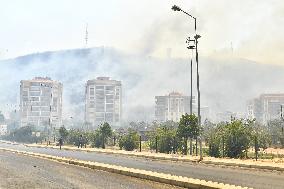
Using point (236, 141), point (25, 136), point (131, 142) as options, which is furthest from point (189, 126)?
point (25, 136)

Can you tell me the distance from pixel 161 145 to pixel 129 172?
34.6 metres

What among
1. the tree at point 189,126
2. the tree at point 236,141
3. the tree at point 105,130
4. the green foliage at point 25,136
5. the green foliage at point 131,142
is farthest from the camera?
the green foliage at point 25,136

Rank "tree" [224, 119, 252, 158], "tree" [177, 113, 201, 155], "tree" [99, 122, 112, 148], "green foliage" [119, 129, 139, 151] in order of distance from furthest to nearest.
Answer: "tree" [99, 122, 112, 148]
"green foliage" [119, 129, 139, 151]
"tree" [177, 113, 201, 155]
"tree" [224, 119, 252, 158]

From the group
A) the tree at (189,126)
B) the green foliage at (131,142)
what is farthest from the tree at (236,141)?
the green foliage at (131,142)

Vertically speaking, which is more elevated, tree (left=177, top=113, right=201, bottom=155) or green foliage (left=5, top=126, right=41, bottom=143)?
tree (left=177, top=113, right=201, bottom=155)

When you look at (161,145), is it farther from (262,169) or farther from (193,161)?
(262,169)

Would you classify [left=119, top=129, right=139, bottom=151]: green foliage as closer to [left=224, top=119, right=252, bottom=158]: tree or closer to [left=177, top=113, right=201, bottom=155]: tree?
[left=177, top=113, right=201, bottom=155]: tree

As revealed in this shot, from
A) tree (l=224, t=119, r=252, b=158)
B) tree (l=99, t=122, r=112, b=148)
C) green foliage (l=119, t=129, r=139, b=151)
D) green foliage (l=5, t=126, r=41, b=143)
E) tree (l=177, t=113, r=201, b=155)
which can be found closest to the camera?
tree (l=224, t=119, r=252, b=158)

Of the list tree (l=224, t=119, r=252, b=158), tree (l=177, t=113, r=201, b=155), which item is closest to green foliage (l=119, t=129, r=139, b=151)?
tree (l=177, t=113, r=201, b=155)

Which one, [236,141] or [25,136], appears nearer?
[236,141]

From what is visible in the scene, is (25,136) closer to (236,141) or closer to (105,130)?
(105,130)

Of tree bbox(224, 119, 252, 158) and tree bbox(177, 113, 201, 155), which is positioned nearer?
tree bbox(224, 119, 252, 158)

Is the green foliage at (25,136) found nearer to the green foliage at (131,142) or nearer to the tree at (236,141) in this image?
the green foliage at (131,142)

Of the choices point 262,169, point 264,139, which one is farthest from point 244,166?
point 264,139
